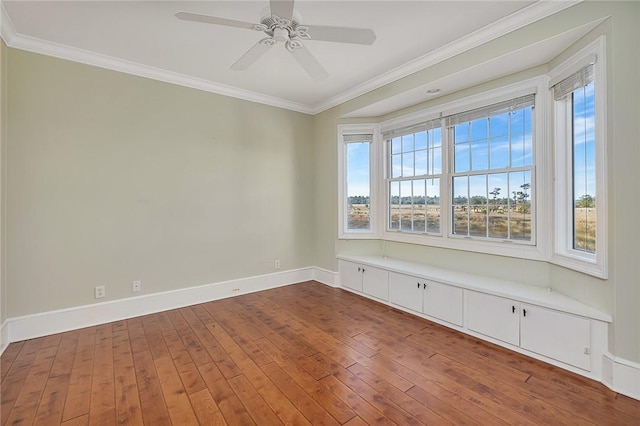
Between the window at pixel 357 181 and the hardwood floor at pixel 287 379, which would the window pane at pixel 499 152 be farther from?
the hardwood floor at pixel 287 379

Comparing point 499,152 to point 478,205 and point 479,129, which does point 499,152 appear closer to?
point 479,129

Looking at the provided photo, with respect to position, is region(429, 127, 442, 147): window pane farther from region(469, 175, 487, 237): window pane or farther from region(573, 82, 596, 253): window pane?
region(573, 82, 596, 253): window pane

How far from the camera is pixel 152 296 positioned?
3.46m

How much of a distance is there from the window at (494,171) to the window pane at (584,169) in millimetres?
356

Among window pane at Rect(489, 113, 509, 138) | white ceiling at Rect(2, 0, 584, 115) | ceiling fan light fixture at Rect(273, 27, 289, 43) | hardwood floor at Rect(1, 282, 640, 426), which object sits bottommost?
hardwood floor at Rect(1, 282, 640, 426)

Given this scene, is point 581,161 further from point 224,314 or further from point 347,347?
point 224,314

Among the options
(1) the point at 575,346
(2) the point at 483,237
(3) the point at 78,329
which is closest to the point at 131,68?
(3) the point at 78,329

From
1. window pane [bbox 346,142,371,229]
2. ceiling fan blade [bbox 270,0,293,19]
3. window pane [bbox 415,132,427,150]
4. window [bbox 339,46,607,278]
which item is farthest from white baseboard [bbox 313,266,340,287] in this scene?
ceiling fan blade [bbox 270,0,293,19]

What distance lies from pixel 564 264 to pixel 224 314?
3.49 metres

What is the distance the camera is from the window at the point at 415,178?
377cm

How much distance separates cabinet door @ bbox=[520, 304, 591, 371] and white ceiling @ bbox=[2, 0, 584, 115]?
2231mm

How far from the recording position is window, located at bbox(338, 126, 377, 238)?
446 cm

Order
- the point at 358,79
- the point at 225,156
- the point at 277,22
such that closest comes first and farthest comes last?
the point at 277,22
the point at 358,79
the point at 225,156

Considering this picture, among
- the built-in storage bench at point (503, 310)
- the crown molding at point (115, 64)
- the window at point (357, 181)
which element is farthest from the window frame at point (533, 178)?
the crown molding at point (115, 64)
